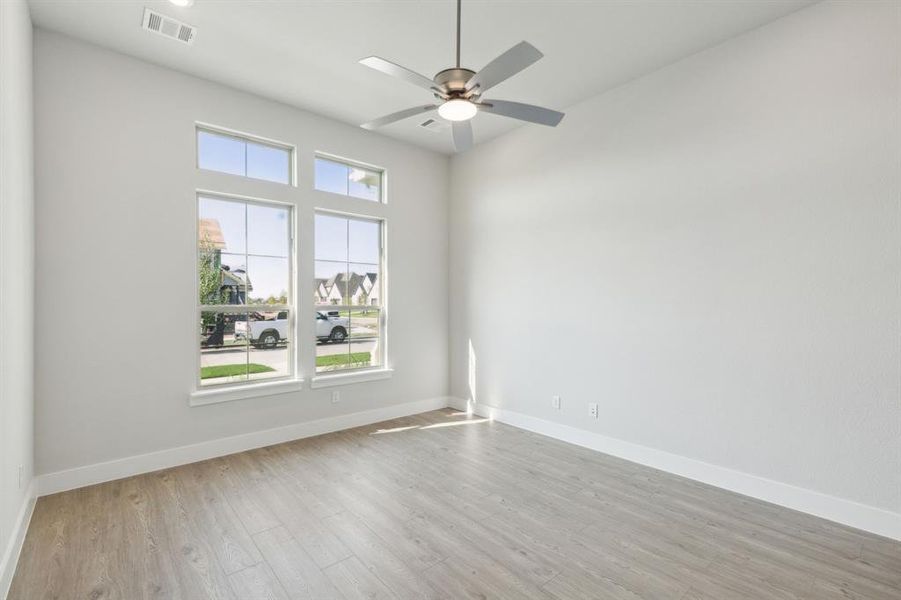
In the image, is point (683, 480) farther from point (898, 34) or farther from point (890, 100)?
point (898, 34)

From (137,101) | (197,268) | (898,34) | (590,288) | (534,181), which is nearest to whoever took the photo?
(898,34)

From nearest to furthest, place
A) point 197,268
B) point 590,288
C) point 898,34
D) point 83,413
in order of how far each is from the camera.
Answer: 1. point 898,34
2. point 83,413
3. point 197,268
4. point 590,288

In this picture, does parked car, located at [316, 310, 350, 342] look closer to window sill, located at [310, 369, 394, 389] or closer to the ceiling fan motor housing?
window sill, located at [310, 369, 394, 389]

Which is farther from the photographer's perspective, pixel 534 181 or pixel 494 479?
pixel 534 181

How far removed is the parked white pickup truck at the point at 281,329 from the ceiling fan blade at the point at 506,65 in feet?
9.84

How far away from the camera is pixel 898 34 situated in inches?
98.0

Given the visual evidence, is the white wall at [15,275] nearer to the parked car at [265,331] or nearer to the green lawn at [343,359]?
the parked car at [265,331]

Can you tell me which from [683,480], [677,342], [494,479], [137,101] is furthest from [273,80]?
[683,480]

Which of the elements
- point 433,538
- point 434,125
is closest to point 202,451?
point 433,538

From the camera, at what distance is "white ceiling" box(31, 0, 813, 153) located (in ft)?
9.26

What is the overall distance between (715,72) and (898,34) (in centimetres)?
97

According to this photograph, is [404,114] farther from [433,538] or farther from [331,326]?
[331,326]

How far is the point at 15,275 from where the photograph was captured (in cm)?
236

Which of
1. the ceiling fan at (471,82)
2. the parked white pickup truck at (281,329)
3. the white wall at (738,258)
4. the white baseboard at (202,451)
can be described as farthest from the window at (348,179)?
the white baseboard at (202,451)
